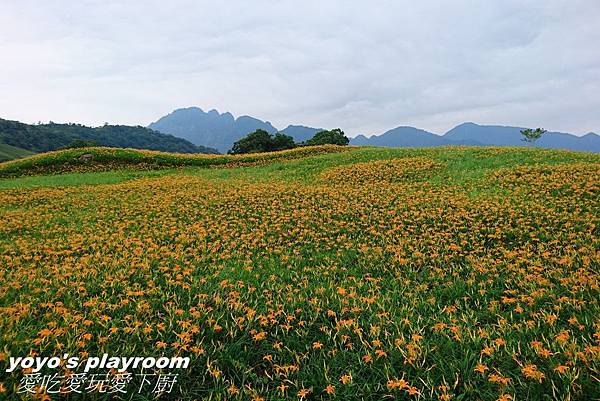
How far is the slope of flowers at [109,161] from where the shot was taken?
23.4 m

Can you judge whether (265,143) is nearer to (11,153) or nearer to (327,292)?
(327,292)

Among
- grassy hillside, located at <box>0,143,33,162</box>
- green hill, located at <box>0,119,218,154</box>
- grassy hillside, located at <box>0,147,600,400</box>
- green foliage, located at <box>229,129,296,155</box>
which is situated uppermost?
green hill, located at <box>0,119,218,154</box>

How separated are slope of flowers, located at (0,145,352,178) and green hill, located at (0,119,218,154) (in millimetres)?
78452

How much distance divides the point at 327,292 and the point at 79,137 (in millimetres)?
165923

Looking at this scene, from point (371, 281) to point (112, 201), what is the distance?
34.8 ft

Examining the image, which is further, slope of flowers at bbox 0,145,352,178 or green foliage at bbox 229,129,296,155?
green foliage at bbox 229,129,296,155

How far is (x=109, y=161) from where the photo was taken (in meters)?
25.4

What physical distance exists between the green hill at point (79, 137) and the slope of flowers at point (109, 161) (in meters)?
78.5

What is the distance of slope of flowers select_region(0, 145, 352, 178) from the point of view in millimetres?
23411

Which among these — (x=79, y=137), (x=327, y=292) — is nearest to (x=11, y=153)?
(x=79, y=137)

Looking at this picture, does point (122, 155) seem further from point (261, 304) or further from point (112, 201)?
point (261, 304)

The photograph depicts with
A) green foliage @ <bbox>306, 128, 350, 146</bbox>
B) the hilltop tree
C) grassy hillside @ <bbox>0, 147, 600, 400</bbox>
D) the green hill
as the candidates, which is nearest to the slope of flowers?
grassy hillside @ <bbox>0, 147, 600, 400</bbox>

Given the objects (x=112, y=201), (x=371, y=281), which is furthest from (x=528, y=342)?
(x=112, y=201)

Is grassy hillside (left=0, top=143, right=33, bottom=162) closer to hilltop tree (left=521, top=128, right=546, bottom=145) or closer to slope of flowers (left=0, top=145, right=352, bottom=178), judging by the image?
slope of flowers (left=0, top=145, right=352, bottom=178)
